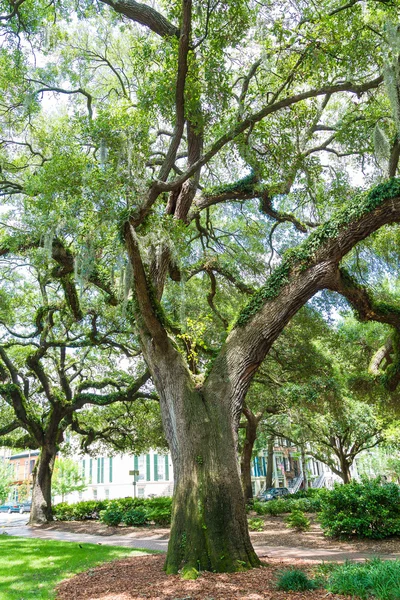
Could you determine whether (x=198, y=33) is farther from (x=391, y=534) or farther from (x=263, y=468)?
(x=263, y=468)

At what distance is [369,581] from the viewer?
4184 mm

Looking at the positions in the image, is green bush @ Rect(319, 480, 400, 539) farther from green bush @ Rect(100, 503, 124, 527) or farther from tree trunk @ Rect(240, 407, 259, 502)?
green bush @ Rect(100, 503, 124, 527)

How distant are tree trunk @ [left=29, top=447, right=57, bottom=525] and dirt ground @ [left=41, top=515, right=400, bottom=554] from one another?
68 centimetres

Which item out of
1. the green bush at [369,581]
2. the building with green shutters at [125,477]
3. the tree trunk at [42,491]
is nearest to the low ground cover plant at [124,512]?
the tree trunk at [42,491]

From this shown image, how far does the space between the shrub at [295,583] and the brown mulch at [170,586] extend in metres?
0.09

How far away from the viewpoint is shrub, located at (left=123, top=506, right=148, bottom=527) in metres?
16.0

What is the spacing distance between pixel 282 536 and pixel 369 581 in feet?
26.6

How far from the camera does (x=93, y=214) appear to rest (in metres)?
7.44

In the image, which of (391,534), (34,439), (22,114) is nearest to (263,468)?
(34,439)

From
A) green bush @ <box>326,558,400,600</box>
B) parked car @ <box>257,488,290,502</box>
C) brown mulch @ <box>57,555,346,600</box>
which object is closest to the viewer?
green bush @ <box>326,558,400,600</box>

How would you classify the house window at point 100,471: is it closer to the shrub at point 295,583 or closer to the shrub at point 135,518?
the shrub at point 135,518

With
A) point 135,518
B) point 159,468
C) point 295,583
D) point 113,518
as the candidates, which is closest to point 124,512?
point 113,518

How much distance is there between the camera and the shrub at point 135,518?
1596cm

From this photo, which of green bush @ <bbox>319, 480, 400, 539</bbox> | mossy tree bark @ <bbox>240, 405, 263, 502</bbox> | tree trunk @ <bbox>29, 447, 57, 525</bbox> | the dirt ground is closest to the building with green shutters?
mossy tree bark @ <bbox>240, 405, 263, 502</bbox>
